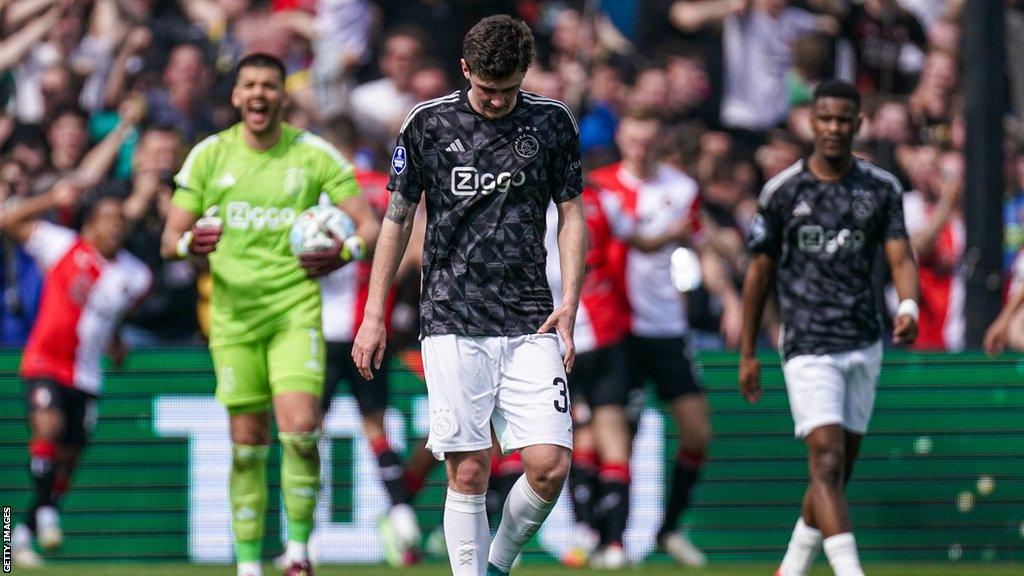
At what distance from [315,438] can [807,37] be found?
7.71 metres

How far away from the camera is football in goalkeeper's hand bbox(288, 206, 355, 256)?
328 inches

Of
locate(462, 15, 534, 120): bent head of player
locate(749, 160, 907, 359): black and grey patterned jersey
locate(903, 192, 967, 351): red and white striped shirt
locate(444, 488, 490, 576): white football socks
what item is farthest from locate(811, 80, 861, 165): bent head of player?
locate(903, 192, 967, 351): red and white striped shirt

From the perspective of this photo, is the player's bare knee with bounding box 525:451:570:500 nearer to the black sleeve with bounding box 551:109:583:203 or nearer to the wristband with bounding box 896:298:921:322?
the black sleeve with bounding box 551:109:583:203

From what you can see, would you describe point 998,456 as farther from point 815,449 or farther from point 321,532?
point 321,532

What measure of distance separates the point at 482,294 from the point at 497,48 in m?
1.01

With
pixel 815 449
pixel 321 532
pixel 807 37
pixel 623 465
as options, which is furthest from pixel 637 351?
pixel 807 37

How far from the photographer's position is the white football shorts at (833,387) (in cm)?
840

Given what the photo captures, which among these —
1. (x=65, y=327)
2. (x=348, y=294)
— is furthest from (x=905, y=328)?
(x=65, y=327)

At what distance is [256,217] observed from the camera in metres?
8.66

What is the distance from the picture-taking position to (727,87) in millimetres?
14398

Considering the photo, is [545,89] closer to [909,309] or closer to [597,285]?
[597,285]

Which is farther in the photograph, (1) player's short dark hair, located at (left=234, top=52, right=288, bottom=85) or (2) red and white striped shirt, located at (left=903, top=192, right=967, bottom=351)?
(2) red and white striped shirt, located at (left=903, top=192, right=967, bottom=351)

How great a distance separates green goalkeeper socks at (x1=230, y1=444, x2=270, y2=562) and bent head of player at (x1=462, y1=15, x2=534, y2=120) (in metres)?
2.84

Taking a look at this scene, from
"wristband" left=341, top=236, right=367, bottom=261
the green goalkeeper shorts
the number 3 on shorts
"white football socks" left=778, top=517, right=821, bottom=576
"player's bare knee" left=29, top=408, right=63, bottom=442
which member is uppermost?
"wristband" left=341, top=236, right=367, bottom=261
